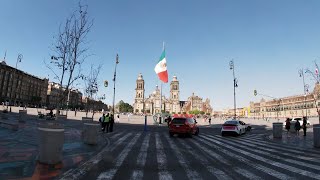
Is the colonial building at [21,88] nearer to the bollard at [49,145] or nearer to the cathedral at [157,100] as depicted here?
the cathedral at [157,100]

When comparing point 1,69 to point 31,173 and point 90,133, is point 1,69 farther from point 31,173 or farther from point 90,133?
point 31,173

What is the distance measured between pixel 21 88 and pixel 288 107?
412 feet

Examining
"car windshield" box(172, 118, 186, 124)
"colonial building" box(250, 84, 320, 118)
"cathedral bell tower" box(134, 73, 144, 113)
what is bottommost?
"car windshield" box(172, 118, 186, 124)

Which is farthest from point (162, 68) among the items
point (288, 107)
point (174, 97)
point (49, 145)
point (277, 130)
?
point (174, 97)

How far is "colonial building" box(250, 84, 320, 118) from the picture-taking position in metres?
112

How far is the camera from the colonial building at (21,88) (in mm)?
108438

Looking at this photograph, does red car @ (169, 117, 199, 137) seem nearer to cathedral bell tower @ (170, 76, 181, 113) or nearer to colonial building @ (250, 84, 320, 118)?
colonial building @ (250, 84, 320, 118)

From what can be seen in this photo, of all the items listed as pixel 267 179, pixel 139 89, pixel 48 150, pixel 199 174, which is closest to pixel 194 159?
pixel 199 174

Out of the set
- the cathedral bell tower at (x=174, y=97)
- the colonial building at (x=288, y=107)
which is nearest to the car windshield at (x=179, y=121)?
the colonial building at (x=288, y=107)

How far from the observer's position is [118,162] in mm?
9578

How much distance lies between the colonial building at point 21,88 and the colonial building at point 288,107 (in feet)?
340

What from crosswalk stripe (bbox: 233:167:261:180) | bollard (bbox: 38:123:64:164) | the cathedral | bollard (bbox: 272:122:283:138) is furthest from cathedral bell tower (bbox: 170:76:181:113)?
bollard (bbox: 38:123:64:164)

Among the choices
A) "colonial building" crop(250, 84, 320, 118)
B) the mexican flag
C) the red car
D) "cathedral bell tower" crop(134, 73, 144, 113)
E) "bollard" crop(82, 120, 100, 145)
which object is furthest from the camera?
"cathedral bell tower" crop(134, 73, 144, 113)

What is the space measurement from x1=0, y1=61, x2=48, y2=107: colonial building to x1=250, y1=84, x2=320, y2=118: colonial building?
10371 centimetres
